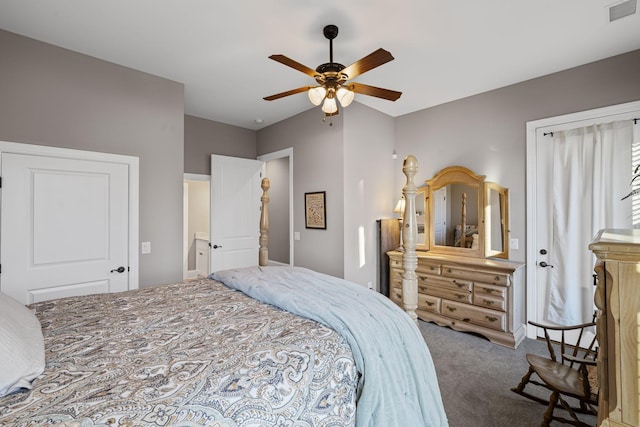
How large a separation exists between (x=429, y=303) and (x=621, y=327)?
104 inches

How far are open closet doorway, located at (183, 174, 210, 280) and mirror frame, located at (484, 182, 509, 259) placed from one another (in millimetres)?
5099

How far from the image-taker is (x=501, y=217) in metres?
3.35

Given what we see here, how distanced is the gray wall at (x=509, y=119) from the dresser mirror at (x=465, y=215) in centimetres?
17

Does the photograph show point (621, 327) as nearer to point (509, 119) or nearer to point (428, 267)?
point (428, 267)

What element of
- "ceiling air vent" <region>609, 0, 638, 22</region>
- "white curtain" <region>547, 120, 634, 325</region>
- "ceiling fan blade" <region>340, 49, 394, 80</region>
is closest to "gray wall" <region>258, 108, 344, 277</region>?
"ceiling fan blade" <region>340, 49, 394, 80</region>

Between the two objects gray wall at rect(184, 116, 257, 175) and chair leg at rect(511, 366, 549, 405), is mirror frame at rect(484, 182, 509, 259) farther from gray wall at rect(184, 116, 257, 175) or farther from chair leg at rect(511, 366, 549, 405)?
gray wall at rect(184, 116, 257, 175)

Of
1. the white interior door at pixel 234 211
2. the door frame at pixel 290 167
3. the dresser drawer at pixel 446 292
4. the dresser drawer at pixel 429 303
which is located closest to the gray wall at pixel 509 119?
the dresser drawer at pixel 446 292

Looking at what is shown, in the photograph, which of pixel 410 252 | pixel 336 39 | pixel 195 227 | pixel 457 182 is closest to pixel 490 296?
pixel 457 182

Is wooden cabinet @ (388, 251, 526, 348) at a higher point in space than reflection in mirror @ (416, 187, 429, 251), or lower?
lower

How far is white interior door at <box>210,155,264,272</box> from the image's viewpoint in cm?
424

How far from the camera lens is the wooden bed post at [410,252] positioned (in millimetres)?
1968

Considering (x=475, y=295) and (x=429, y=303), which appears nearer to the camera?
(x=475, y=295)

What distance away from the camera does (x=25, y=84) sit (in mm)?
2381

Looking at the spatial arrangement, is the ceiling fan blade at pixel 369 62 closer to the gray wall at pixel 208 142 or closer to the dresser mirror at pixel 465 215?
the dresser mirror at pixel 465 215
